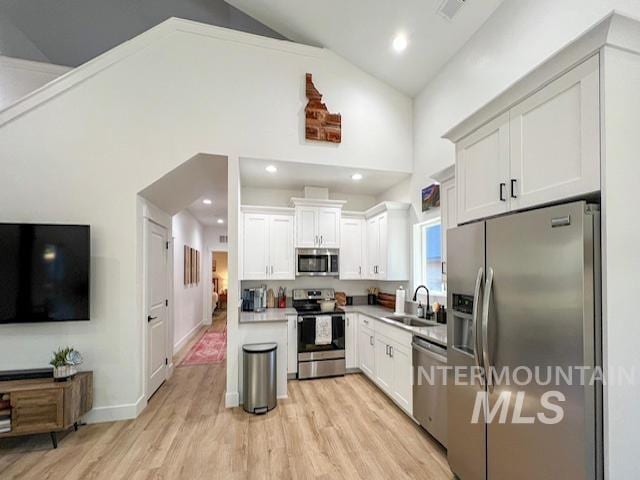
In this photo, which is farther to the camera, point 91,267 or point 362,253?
point 362,253

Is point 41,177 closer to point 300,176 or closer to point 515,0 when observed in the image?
point 300,176

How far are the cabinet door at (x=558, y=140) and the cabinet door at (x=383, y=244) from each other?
8.59 ft

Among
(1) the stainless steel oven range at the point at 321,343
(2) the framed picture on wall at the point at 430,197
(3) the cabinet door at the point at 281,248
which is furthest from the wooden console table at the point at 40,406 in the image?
(2) the framed picture on wall at the point at 430,197

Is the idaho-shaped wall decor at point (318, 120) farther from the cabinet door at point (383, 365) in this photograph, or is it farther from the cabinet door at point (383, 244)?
the cabinet door at point (383, 365)

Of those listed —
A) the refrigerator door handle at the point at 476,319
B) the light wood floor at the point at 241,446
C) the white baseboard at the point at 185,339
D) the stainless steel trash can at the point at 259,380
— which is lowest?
the white baseboard at the point at 185,339

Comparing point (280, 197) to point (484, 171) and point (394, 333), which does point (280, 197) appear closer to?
point (394, 333)

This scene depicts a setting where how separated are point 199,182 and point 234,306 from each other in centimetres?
178

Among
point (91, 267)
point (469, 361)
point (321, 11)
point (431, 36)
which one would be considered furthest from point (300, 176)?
point (469, 361)

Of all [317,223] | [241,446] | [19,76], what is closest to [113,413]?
[241,446]

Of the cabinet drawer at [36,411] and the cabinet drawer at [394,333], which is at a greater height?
the cabinet drawer at [394,333]

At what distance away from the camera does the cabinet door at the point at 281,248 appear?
4496 millimetres

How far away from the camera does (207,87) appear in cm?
346

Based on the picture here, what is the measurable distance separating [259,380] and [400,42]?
420cm

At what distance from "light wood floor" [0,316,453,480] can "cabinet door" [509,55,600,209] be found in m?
2.13
